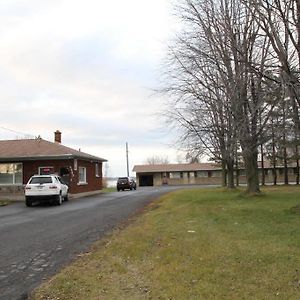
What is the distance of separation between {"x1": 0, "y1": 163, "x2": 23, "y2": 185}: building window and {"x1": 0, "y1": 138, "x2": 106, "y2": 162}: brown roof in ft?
2.49

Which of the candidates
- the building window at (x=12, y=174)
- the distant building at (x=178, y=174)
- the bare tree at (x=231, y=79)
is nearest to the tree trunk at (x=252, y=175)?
the bare tree at (x=231, y=79)

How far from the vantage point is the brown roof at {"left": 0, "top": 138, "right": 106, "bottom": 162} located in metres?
35.1

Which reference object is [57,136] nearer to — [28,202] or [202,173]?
[28,202]

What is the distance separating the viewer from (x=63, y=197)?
29.4 metres

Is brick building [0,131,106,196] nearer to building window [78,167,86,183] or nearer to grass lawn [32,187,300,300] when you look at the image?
building window [78,167,86,183]

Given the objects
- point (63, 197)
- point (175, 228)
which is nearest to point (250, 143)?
point (175, 228)

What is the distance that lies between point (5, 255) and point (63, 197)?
760 inches

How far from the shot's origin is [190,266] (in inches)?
321

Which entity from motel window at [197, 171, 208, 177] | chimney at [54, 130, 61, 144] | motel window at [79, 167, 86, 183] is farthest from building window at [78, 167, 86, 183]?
motel window at [197, 171, 208, 177]

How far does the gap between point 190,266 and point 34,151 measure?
30003mm

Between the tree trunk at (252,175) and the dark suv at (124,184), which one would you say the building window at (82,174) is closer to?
the dark suv at (124,184)

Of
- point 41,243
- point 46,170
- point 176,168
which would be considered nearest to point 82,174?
point 46,170

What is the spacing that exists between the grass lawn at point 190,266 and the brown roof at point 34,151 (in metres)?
23.1

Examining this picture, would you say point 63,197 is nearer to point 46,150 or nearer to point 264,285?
point 46,150
